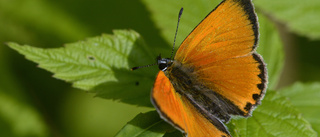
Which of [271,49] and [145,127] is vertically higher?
[145,127]

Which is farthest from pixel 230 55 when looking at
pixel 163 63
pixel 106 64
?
pixel 106 64

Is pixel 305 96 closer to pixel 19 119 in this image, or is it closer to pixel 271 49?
pixel 271 49

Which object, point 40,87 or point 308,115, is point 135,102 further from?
point 40,87

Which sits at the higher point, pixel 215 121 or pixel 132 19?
pixel 132 19

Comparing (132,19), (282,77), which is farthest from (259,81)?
(132,19)

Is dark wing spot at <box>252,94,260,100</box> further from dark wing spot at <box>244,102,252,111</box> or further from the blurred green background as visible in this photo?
the blurred green background

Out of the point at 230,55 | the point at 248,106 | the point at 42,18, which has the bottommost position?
the point at 248,106
